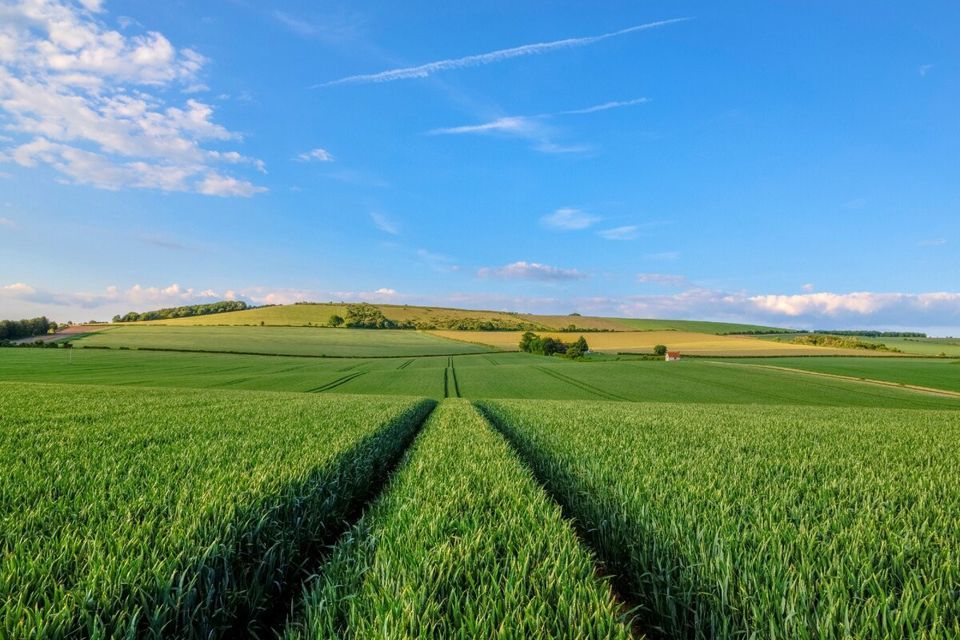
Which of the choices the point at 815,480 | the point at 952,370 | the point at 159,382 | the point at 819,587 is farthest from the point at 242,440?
the point at 952,370

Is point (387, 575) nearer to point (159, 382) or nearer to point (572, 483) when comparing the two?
point (572, 483)

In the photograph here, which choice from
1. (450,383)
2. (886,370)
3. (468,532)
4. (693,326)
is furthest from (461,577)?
(693,326)

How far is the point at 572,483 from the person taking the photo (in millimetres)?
6828

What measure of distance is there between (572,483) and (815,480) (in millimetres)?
3604

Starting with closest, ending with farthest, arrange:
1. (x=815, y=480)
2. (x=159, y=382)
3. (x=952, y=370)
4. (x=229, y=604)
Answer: (x=229, y=604), (x=815, y=480), (x=159, y=382), (x=952, y=370)

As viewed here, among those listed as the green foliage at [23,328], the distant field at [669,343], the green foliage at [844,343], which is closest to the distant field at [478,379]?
the green foliage at [23,328]

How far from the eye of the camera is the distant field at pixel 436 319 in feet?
370

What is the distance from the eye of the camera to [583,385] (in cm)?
4278

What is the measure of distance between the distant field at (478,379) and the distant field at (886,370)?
662cm

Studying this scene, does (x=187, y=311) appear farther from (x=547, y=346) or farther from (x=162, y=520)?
(x=162, y=520)

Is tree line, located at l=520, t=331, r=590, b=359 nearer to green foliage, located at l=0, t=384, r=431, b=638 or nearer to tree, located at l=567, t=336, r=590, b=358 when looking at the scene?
tree, located at l=567, t=336, r=590, b=358

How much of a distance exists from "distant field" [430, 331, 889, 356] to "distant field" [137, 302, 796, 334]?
55.4 feet

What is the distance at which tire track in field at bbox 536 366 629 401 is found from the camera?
1474 inches

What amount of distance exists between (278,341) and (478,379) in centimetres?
5127
